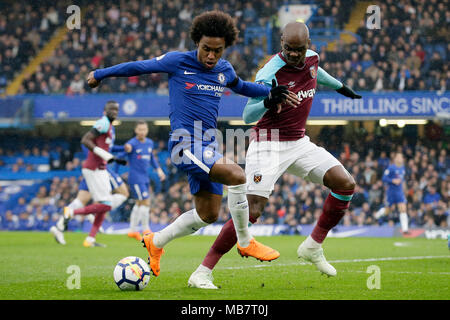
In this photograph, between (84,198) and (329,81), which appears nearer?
(329,81)

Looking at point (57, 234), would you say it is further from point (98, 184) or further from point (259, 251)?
point (259, 251)

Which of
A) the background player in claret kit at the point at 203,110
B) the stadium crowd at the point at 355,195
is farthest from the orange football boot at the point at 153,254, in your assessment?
the stadium crowd at the point at 355,195

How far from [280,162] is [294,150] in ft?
0.66

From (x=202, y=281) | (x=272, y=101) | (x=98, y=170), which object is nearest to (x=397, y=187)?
(x=98, y=170)

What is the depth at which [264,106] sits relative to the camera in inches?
233

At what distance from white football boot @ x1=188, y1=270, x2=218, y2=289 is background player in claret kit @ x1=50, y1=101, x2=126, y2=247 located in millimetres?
5716

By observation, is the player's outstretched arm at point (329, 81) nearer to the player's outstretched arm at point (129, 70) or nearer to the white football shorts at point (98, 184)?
the player's outstretched arm at point (129, 70)

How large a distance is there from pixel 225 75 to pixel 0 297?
8.81 feet

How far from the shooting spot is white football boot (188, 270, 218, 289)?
570cm

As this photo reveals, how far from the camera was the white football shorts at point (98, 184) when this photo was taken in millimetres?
12281

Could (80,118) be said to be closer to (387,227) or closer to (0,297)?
(387,227)

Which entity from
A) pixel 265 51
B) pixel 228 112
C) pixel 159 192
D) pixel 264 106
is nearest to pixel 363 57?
pixel 265 51

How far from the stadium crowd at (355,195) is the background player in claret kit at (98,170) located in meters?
7.02

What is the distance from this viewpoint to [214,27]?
562cm
